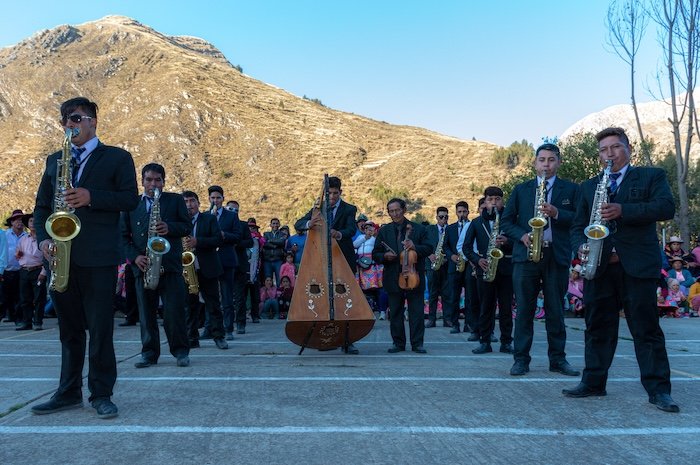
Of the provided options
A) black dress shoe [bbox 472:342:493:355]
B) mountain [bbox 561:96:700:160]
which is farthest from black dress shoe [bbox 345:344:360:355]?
mountain [bbox 561:96:700:160]

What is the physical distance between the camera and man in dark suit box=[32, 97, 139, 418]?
5320 mm

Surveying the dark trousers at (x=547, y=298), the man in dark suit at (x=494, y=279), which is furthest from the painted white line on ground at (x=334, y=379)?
the man in dark suit at (x=494, y=279)

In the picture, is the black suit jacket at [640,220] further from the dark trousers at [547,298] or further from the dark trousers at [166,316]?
the dark trousers at [166,316]

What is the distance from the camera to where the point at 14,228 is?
1419 cm

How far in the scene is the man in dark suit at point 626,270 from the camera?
557 centimetres

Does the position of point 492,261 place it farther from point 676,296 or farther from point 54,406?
point 676,296

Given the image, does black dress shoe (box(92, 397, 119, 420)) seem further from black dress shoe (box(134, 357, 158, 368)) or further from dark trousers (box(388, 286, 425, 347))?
dark trousers (box(388, 286, 425, 347))

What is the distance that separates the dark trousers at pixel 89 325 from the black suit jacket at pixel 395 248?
4.82 metres

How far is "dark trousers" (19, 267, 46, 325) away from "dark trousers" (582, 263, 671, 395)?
10.5 m

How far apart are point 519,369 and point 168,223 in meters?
4.04

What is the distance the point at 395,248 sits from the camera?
9.84 meters

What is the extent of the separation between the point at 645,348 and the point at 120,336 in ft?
28.8

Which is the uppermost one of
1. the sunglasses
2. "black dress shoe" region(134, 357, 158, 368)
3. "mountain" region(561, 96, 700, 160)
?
"mountain" region(561, 96, 700, 160)

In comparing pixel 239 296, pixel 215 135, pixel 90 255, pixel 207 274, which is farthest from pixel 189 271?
pixel 215 135
